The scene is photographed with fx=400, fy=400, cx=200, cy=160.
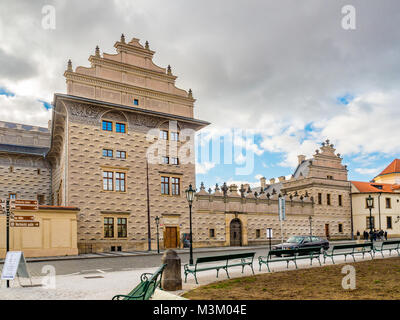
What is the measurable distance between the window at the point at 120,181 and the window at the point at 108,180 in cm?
38

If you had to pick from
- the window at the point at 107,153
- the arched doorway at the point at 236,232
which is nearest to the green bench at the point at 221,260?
the window at the point at 107,153

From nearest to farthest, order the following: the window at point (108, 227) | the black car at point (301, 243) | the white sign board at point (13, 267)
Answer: the white sign board at point (13, 267), the black car at point (301, 243), the window at point (108, 227)

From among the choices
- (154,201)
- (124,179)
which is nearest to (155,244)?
(154,201)

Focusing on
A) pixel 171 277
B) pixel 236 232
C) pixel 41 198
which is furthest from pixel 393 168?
pixel 171 277

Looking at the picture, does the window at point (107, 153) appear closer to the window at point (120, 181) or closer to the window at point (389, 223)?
the window at point (120, 181)

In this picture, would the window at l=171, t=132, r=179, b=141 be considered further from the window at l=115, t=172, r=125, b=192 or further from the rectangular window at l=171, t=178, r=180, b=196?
the window at l=115, t=172, r=125, b=192

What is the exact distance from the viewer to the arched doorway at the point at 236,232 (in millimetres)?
36406

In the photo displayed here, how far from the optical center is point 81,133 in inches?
1099

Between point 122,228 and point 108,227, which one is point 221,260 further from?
point 122,228

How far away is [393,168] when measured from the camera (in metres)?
62.6

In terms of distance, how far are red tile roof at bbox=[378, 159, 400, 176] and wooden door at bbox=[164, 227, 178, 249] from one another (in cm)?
4432

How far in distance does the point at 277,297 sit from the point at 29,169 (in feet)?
101

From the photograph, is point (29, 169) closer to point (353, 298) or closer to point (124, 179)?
point (124, 179)

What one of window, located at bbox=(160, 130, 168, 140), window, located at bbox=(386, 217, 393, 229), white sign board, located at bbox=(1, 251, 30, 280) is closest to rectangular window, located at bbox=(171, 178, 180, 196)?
window, located at bbox=(160, 130, 168, 140)
